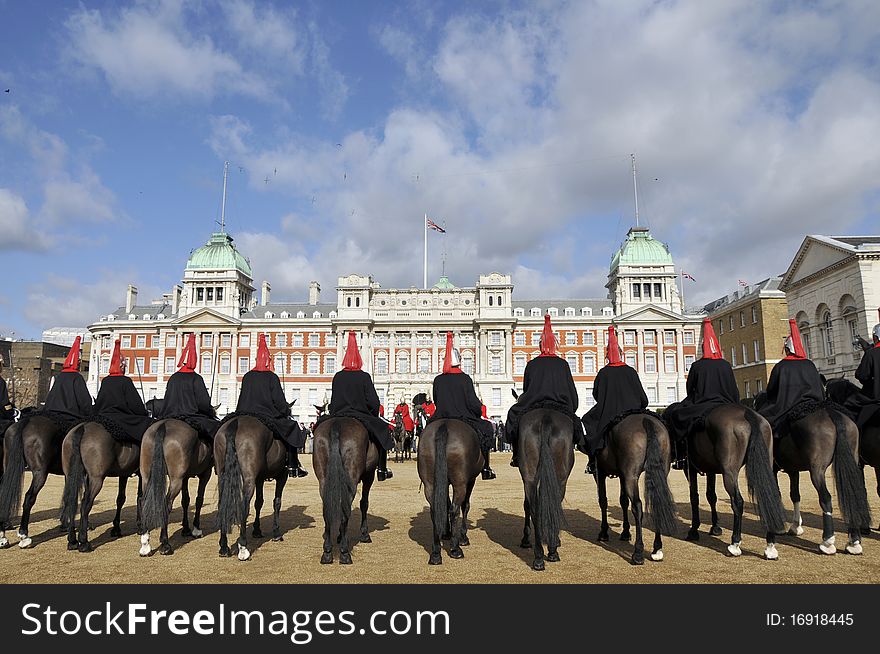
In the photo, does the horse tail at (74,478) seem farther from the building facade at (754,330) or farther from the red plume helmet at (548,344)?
the building facade at (754,330)

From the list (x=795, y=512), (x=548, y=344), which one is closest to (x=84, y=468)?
(x=548, y=344)

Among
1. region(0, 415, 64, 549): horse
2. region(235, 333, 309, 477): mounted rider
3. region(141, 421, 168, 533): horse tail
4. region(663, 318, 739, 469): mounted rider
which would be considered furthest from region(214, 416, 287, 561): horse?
region(663, 318, 739, 469): mounted rider

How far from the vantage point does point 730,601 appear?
17.2 feet

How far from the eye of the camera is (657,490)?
7.39 meters

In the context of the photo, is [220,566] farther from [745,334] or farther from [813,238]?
Answer: [745,334]

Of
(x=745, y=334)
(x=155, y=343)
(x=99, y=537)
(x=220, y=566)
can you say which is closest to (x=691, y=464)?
(x=220, y=566)

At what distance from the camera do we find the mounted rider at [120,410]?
8799mm

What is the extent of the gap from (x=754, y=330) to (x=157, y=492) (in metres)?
51.2

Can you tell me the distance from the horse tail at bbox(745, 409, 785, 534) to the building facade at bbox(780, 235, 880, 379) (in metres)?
27.4

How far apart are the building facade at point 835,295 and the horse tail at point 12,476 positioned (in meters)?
33.6

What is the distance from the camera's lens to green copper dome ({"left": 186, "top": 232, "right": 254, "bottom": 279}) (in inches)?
2586

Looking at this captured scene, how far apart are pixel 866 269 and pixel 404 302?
133 ft

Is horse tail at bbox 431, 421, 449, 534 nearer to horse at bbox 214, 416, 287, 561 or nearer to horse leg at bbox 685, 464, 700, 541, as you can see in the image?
horse at bbox 214, 416, 287, 561

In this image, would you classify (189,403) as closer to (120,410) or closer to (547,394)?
(120,410)
